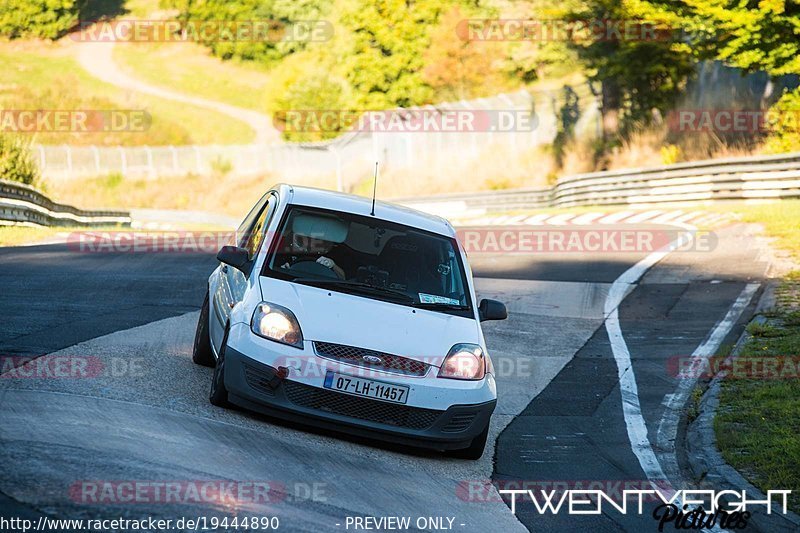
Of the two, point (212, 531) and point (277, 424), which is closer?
point (212, 531)

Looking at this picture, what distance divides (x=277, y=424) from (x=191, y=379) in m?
1.31

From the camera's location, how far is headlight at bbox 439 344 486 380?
747 cm

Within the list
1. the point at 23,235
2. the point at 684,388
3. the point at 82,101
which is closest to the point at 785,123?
the point at 23,235

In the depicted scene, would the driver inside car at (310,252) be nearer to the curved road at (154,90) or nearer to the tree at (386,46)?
the tree at (386,46)

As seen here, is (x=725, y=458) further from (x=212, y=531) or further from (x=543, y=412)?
(x=212, y=531)

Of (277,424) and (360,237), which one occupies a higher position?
(360,237)

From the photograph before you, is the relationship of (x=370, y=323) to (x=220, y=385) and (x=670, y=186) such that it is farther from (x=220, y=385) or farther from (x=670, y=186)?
(x=670, y=186)

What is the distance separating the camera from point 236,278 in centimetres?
845

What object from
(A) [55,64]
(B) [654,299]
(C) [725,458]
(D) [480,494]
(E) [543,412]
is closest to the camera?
(D) [480,494]

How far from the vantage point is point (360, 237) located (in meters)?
8.51

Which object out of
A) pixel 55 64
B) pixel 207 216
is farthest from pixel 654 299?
pixel 55 64

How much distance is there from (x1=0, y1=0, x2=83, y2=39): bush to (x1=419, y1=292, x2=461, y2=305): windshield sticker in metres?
94.3

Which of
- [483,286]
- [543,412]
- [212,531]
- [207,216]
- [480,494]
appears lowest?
[207,216]

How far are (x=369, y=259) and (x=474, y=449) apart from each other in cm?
169
